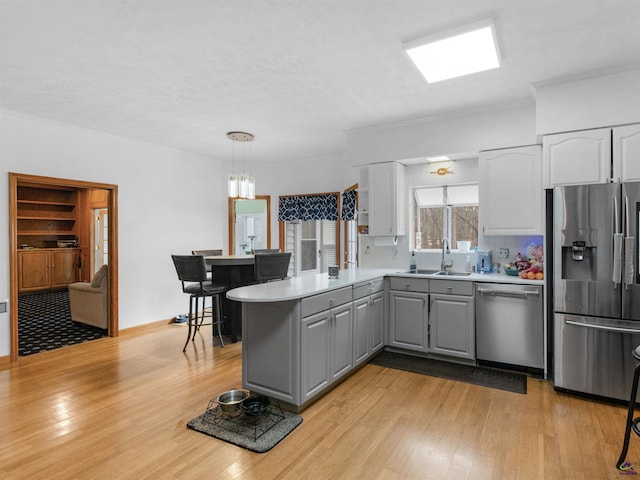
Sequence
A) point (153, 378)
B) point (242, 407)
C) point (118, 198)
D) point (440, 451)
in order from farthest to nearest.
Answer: point (118, 198)
point (153, 378)
point (242, 407)
point (440, 451)

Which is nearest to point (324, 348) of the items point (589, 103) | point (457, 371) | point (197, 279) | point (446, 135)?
point (457, 371)

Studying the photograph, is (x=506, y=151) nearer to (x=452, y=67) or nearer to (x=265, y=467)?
(x=452, y=67)

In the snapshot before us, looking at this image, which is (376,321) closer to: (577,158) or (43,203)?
(577,158)

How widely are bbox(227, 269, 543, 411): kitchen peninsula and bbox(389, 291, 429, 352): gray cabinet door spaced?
706mm

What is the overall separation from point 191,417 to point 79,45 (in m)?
2.74

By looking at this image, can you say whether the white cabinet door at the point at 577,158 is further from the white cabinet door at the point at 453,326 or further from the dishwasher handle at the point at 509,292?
the white cabinet door at the point at 453,326

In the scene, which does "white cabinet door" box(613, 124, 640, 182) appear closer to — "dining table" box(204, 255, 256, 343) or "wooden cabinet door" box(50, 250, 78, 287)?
"dining table" box(204, 255, 256, 343)

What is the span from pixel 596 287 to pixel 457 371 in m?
1.39

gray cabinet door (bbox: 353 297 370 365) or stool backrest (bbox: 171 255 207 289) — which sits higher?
stool backrest (bbox: 171 255 207 289)

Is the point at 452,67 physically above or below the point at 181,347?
above

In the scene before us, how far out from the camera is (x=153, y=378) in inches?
137

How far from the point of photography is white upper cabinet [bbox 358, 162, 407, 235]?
442 centimetres

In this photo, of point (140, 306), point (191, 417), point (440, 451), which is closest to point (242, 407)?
point (191, 417)

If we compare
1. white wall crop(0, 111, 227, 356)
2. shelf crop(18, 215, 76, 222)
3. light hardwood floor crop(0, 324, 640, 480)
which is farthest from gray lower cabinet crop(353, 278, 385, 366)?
shelf crop(18, 215, 76, 222)
